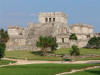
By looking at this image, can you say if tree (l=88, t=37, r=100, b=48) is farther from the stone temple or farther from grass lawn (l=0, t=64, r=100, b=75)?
grass lawn (l=0, t=64, r=100, b=75)

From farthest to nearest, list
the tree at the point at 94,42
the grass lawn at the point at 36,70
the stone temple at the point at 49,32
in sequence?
the stone temple at the point at 49,32 < the tree at the point at 94,42 < the grass lawn at the point at 36,70

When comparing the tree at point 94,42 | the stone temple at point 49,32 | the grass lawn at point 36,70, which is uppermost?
the stone temple at point 49,32

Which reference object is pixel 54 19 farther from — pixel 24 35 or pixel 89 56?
pixel 89 56

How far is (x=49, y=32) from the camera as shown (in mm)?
79062

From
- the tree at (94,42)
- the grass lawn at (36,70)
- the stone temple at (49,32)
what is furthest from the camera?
the stone temple at (49,32)

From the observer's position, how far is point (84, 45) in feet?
237

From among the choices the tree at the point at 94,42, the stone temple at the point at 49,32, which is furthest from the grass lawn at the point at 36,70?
the stone temple at the point at 49,32

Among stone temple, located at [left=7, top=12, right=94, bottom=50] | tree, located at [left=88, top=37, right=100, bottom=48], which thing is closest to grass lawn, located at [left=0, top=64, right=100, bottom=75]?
tree, located at [left=88, top=37, right=100, bottom=48]

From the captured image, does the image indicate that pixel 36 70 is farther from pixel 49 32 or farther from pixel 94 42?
pixel 49 32

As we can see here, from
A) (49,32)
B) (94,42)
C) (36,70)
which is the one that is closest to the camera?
(36,70)

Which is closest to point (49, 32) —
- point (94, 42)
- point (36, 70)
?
point (94, 42)

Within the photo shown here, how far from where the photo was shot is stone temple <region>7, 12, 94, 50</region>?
7300cm

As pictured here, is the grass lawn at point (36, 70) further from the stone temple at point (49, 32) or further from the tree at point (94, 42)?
the stone temple at point (49, 32)

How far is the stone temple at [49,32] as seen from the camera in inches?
2874
